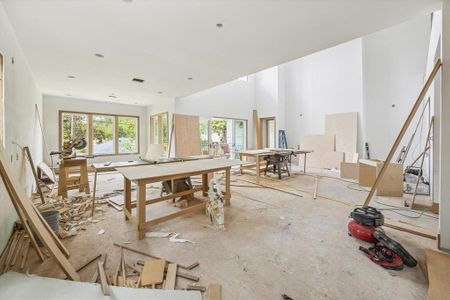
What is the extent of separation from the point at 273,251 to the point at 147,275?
1270 mm

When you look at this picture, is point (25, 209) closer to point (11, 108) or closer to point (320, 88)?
point (11, 108)

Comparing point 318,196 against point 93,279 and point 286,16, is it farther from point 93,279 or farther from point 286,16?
point 93,279

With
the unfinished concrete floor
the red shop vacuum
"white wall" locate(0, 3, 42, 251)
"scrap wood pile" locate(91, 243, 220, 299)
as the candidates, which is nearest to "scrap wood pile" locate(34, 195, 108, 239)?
the unfinished concrete floor

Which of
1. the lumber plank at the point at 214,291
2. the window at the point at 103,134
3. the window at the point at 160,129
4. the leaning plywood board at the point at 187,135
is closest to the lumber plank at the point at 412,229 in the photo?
the lumber plank at the point at 214,291

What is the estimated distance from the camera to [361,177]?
459 centimetres

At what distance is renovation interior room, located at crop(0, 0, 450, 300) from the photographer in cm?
162

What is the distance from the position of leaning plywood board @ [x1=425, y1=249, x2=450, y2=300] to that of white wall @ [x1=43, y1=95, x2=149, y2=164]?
28.9 ft

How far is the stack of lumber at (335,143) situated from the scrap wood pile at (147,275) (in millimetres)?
6249

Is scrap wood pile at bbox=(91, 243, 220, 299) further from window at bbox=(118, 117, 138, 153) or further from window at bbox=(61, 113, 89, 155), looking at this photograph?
window at bbox=(118, 117, 138, 153)

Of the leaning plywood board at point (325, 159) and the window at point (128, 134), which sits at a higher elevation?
the window at point (128, 134)

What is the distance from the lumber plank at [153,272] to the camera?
1590mm

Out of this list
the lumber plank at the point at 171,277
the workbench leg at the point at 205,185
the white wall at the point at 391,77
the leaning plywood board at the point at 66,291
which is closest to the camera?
the leaning plywood board at the point at 66,291

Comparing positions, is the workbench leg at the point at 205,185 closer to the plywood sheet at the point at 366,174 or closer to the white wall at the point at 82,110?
the plywood sheet at the point at 366,174

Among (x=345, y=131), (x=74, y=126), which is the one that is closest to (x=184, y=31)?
(x=345, y=131)
